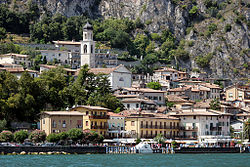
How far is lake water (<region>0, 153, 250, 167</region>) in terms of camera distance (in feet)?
280

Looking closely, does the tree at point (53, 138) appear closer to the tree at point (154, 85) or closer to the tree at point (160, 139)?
the tree at point (160, 139)

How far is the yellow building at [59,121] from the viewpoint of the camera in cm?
10775

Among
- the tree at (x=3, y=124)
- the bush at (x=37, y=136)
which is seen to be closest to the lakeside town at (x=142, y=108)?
the bush at (x=37, y=136)

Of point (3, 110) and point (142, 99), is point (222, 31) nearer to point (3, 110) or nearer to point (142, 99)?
point (142, 99)

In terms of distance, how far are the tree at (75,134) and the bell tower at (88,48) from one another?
186 feet

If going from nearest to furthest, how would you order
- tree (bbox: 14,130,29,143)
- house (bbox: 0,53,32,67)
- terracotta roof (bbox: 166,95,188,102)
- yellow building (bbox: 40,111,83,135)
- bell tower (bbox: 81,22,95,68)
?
tree (bbox: 14,130,29,143), yellow building (bbox: 40,111,83,135), terracotta roof (bbox: 166,95,188,102), house (bbox: 0,53,32,67), bell tower (bbox: 81,22,95,68)

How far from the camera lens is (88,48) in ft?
524

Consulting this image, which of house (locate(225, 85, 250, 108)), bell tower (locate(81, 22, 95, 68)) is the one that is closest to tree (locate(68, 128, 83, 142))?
bell tower (locate(81, 22, 95, 68))

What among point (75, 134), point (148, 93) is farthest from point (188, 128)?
point (75, 134)

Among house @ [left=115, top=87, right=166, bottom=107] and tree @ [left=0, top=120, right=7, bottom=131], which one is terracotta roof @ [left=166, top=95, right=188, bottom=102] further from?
tree @ [left=0, top=120, right=7, bottom=131]

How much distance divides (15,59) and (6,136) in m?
51.0

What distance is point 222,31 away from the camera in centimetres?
19938

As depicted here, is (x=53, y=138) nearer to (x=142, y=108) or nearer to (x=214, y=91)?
(x=142, y=108)

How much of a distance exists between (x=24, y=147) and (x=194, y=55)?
100457 mm
